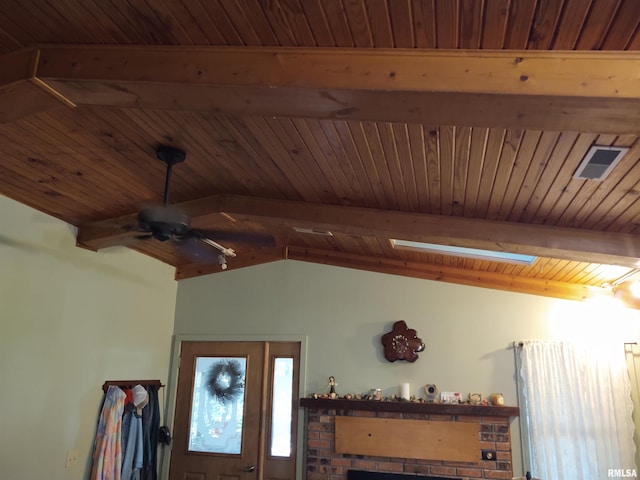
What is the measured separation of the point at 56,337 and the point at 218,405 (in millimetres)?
1970

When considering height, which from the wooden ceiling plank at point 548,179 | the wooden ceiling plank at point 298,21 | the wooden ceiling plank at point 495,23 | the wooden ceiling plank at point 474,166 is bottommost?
the wooden ceiling plank at point 548,179

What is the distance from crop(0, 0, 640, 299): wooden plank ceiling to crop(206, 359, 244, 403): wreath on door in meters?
2.15

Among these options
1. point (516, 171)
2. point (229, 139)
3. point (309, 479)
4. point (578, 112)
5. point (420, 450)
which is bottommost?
point (309, 479)

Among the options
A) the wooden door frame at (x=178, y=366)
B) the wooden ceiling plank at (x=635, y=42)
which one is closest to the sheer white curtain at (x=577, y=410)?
the wooden door frame at (x=178, y=366)

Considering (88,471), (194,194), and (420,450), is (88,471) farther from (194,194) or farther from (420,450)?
(420,450)

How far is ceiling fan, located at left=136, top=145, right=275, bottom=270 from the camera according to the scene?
2.88 meters

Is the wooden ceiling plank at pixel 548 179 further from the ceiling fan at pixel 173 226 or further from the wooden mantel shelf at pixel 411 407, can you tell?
the wooden mantel shelf at pixel 411 407

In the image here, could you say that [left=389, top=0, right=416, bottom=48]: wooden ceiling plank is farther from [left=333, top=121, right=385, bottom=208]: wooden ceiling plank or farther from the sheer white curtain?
the sheer white curtain

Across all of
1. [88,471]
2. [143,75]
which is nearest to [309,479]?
[88,471]

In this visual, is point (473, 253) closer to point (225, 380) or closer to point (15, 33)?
point (225, 380)

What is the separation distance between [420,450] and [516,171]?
311 cm

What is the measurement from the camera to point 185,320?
5711mm

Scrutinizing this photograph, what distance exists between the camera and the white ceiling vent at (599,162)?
7.40 ft

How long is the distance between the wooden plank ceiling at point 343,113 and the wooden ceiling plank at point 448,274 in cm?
77
